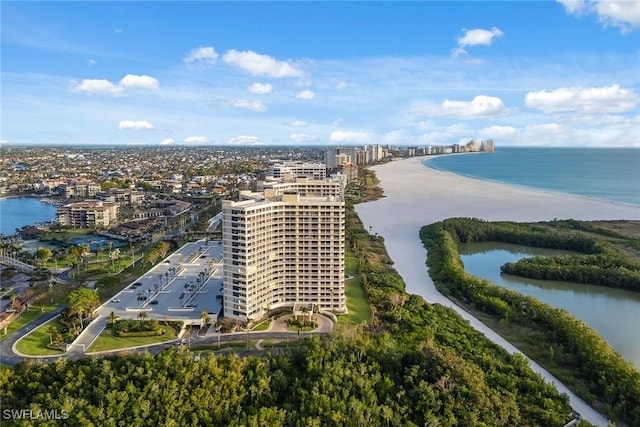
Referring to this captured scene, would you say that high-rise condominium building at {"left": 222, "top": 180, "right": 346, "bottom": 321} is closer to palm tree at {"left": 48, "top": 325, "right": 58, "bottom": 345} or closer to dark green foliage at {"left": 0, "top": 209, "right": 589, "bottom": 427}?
dark green foliage at {"left": 0, "top": 209, "right": 589, "bottom": 427}

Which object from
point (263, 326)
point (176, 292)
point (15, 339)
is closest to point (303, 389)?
point (263, 326)

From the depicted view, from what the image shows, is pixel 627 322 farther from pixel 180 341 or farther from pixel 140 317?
pixel 140 317

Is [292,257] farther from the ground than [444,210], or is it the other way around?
[292,257]

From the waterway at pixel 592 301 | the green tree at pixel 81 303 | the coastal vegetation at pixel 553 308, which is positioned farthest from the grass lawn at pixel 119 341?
the waterway at pixel 592 301

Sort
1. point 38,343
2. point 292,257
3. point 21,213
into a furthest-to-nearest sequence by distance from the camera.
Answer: point 21,213 < point 292,257 < point 38,343

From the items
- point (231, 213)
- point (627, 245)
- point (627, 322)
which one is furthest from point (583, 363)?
point (627, 245)

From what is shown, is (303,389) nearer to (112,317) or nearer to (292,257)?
(292,257)

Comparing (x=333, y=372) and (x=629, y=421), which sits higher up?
(x=333, y=372)
